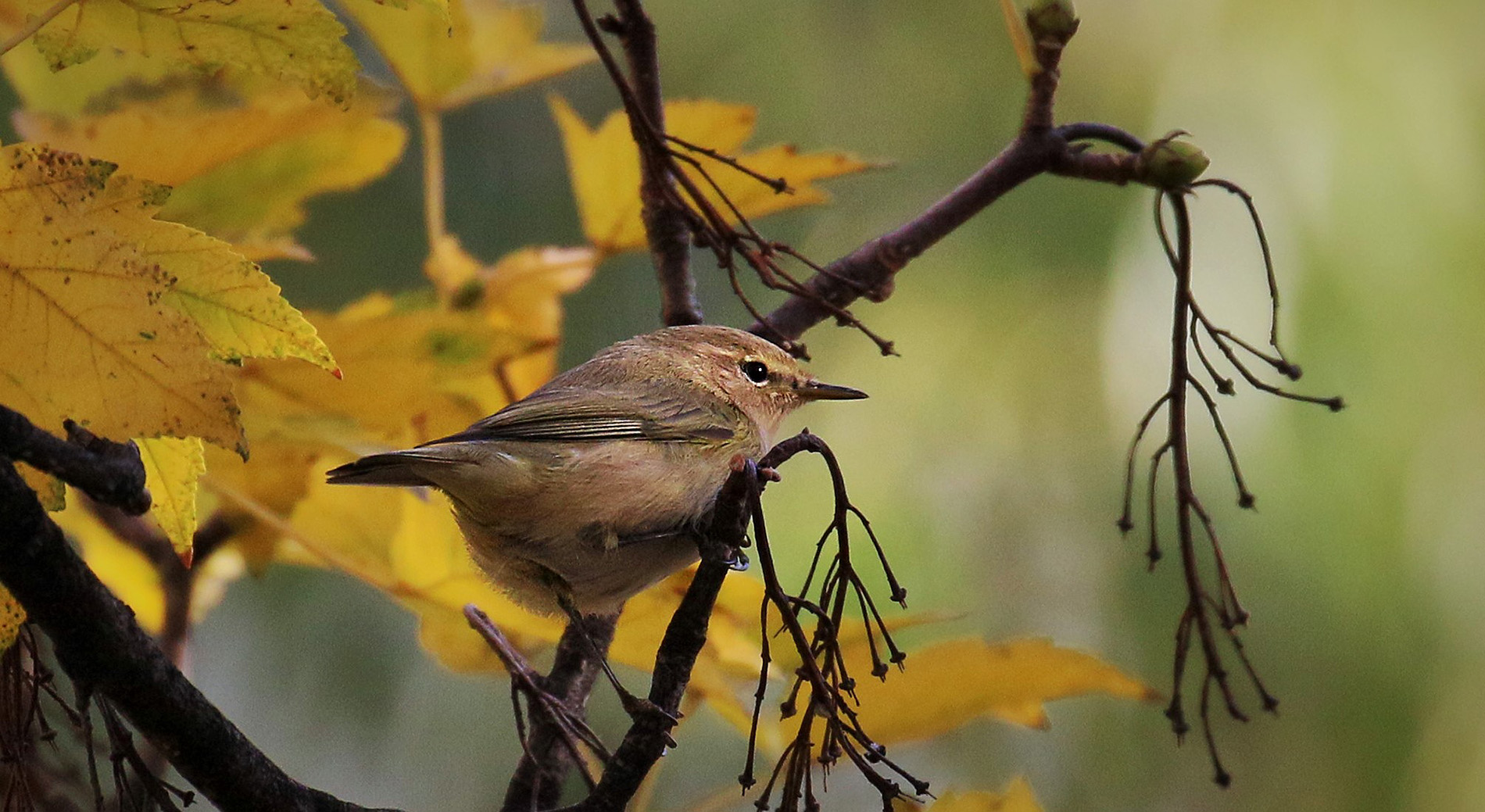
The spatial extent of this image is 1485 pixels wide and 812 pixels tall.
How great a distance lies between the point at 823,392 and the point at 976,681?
74 centimetres

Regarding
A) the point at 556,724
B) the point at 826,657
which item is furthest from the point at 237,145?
the point at 826,657

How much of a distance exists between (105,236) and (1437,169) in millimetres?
2539

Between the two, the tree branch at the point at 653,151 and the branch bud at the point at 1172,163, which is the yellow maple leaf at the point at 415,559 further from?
the branch bud at the point at 1172,163

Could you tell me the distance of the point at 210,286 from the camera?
85cm

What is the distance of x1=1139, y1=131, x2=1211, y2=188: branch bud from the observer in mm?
1030

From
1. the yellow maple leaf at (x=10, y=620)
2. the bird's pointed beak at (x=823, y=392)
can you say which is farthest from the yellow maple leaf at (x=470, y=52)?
the yellow maple leaf at (x=10, y=620)

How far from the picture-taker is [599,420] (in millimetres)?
1702

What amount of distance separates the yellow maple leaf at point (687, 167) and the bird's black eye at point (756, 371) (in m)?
0.32

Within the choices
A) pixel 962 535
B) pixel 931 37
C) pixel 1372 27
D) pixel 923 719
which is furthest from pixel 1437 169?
pixel 923 719

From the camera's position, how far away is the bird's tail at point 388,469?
4.24 ft

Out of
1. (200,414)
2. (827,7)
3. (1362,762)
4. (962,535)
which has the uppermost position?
(827,7)

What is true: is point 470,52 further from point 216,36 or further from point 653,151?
point 216,36

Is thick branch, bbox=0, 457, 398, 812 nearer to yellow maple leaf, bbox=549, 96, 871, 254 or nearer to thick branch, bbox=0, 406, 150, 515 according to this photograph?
thick branch, bbox=0, 406, 150, 515

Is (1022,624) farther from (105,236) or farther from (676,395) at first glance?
(105,236)
